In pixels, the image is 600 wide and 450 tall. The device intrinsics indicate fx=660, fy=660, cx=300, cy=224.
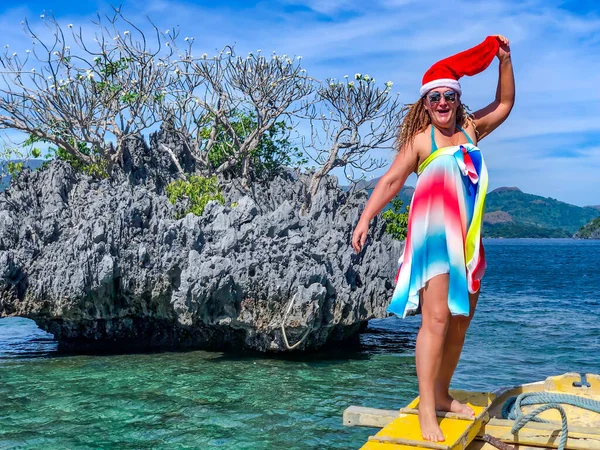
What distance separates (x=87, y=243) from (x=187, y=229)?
1.89m

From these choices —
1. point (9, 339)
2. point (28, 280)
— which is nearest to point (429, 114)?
point (28, 280)

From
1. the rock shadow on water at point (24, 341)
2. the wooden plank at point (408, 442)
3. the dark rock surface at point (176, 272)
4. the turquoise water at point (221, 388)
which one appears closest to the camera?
the wooden plank at point (408, 442)

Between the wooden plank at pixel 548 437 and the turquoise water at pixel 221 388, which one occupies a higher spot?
the wooden plank at pixel 548 437

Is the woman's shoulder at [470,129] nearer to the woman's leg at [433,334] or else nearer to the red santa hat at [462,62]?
the red santa hat at [462,62]

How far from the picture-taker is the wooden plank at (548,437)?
3822 mm

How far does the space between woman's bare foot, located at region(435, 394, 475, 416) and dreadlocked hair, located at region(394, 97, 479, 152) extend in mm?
1596

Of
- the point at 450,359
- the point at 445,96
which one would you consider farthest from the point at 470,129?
the point at 450,359

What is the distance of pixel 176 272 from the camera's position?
12.7 m

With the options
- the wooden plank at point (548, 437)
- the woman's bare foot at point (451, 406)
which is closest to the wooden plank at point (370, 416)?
the woman's bare foot at point (451, 406)

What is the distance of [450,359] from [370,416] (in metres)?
0.63

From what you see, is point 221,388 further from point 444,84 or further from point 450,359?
point 444,84

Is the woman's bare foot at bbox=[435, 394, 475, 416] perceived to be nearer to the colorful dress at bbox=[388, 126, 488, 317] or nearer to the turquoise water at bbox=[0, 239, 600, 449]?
the colorful dress at bbox=[388, 126, 488, 317]

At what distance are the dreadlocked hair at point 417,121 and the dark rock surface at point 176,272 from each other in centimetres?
784

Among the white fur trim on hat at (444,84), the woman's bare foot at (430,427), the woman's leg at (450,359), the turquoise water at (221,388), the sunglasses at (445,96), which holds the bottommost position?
the turquoise water at (221,388)
